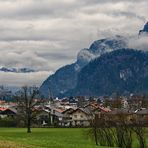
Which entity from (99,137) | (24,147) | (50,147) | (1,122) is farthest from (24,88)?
(24,147)

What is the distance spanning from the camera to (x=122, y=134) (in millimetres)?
69500

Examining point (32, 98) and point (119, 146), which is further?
point (32, 98)

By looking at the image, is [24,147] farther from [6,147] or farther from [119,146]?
[119,146]

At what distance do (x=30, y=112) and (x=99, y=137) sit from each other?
187ft

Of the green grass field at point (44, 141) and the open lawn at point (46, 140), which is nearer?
the green grass field at point (44, 141)

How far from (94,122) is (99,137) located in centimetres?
308

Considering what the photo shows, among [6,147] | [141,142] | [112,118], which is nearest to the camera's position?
[6,147]

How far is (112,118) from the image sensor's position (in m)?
76.7

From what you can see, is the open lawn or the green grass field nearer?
the green grass field

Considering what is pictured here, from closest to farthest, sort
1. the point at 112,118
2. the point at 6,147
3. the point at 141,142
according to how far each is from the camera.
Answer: the point at 6,147
the point at 141,142
the point at 112,118

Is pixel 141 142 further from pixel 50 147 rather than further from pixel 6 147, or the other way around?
pixel 6 147

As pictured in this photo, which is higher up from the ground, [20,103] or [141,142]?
[20,103]

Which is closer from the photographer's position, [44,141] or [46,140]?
[44,141]

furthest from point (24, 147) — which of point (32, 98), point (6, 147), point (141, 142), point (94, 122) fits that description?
point (32, 98)
